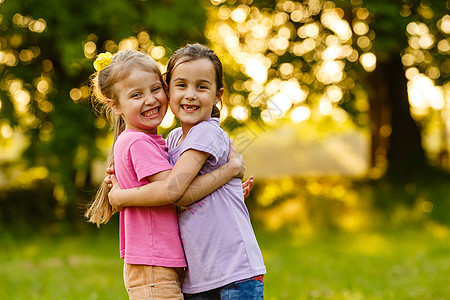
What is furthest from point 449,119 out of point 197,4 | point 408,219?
point 197,4

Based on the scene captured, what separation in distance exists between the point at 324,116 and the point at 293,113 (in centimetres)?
201

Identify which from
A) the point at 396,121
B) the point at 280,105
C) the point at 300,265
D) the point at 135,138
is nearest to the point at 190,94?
the point at 135,138

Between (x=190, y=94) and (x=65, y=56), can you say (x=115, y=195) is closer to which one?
(x=190, y=94)

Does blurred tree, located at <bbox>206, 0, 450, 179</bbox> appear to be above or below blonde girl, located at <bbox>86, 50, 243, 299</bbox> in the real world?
above

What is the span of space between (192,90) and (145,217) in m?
0.55

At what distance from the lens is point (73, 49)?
27.3ft

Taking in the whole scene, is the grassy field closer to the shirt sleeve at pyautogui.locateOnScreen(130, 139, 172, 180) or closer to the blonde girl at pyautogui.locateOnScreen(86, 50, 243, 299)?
the blonde girl at pyautogui.locateOnScreen(86, 50, 243, 299)

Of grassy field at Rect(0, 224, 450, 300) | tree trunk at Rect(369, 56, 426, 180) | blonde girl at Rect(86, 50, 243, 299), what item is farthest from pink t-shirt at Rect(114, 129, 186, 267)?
tree trunk at Rect(369, 56, 426, 180)

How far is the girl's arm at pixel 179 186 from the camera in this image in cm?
238

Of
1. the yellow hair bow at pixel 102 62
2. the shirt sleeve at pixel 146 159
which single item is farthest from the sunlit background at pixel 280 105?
the shirt sleeve at pixel 146 159

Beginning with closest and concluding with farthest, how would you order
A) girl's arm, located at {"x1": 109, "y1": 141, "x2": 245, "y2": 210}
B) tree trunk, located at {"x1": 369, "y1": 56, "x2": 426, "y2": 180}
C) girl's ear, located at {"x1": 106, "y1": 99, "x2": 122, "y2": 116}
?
girl's arm, located at {"x1": 109, "y1": 141, "x2": 245, "y2": 210}, girl's ear, located at {"x1": 106, "y1": 99, "x2": 122, "y2": 116}, tree trunk, located at {"x1": 369, "y1": 56, "x2": 426, "y2": 180}

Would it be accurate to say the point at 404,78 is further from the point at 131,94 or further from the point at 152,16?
the point at 131,94

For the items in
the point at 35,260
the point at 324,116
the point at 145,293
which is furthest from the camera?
the point at 324,116

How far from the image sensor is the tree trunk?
11977 mm
